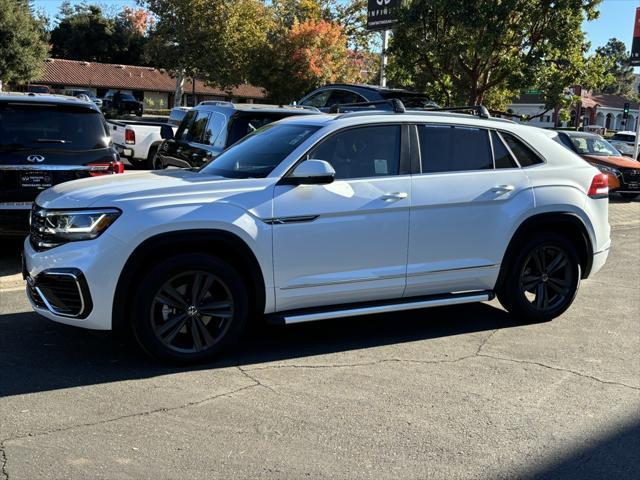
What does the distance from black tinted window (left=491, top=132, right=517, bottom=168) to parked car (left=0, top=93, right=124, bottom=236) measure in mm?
4212

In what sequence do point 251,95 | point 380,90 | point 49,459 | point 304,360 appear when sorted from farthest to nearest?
point 251,95
point 380,90
point 304,360
point 49,459

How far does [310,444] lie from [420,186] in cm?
247

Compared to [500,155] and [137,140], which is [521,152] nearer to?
[500,155]

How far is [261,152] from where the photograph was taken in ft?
17.9

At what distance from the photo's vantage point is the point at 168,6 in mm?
34750

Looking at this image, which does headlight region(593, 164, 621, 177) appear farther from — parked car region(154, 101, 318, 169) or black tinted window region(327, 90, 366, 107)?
parked car region(154, 101, 318, 169)

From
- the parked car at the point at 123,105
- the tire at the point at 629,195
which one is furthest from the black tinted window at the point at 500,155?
the parked car at the point at 123,105

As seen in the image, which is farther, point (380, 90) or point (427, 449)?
point (380, 90)

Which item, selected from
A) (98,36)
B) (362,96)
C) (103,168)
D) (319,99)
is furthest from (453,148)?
(98,36)

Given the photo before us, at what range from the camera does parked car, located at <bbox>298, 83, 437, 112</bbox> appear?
1113 centimetres

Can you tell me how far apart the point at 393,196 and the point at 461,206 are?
67 centimetres

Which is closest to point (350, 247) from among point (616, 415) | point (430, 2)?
point (616, 415)

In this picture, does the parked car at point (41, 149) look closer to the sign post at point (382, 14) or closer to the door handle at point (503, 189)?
the door handle at point (503, 189)

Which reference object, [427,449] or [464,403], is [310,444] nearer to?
[427,449]
